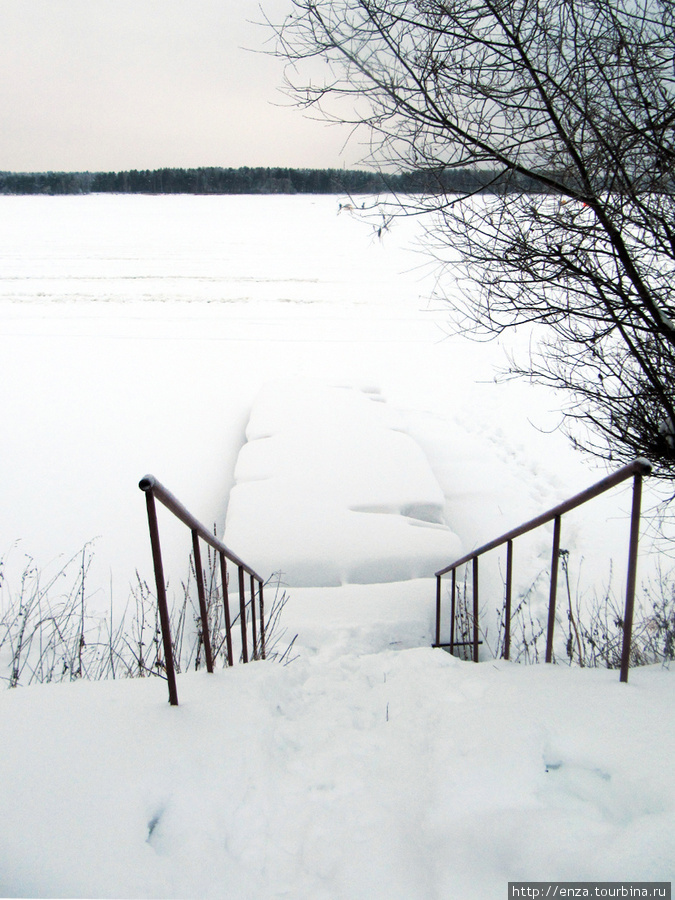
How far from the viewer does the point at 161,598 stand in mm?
1910

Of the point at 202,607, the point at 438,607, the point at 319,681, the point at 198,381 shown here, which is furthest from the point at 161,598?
the point at 198,381

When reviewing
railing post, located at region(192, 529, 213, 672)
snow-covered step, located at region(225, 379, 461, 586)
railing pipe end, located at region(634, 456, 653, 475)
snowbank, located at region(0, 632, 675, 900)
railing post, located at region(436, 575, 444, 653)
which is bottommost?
railing post, located at region(436, 575, 444, 653)

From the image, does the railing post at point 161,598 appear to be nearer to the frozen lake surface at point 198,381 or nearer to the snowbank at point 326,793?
the snowbank at point 326,793

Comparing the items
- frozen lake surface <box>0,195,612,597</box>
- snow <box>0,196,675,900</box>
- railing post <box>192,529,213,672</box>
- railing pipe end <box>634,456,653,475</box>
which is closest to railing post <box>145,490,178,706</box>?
snow <box>0,196,675,900</box>

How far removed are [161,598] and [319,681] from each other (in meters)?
1.39

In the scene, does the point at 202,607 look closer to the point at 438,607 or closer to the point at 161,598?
the point at 161,598

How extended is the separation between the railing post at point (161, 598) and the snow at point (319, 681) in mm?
108

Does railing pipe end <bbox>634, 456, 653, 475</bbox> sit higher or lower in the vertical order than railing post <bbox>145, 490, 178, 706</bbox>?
higher

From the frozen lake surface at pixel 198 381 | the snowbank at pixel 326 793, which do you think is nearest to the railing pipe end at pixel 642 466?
the snowbank at pixel 326 793

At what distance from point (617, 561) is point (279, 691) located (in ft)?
16.5

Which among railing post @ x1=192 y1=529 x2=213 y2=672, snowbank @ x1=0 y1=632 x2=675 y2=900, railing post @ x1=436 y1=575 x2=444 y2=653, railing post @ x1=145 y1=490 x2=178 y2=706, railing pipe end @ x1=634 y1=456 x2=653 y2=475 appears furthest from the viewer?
railing post @ x1=436 y1=575 x2=444 y2=653

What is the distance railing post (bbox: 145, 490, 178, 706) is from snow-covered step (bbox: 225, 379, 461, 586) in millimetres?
2870

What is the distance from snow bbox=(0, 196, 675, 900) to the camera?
56.5 inches

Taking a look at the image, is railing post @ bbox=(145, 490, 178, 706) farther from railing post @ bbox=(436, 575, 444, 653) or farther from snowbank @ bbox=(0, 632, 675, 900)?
railing post @ bbox=(436, 575, 444, 653)
